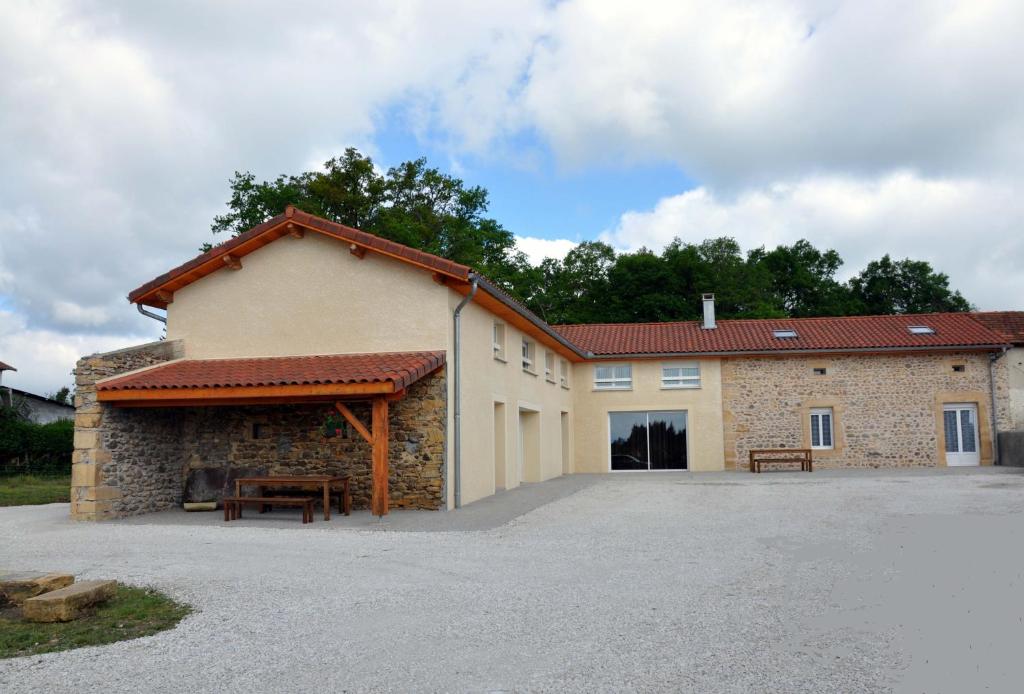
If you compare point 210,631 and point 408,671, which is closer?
point 408,671

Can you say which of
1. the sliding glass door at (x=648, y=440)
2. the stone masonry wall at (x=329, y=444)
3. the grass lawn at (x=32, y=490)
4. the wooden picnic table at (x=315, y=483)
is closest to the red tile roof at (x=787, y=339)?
the sliding glass door at (x=648, y=440)

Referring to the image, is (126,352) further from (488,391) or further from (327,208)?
(327,208)

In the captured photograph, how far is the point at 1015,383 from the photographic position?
2325 cm

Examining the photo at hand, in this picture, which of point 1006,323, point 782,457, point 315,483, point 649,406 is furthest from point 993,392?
point 315,483

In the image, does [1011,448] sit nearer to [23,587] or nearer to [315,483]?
[315,483]

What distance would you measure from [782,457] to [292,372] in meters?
15.8

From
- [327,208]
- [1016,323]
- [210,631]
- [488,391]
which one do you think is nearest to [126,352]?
[488,391]

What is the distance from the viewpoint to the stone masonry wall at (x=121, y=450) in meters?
12.5

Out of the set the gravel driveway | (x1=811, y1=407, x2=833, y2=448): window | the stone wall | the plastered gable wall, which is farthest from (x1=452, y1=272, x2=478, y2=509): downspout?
(x1=811, y1=407, x2=833, y2=448): window

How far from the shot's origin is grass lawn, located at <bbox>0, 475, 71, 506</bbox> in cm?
1698

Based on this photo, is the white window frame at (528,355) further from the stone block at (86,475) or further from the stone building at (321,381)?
the stone block at (86,475)

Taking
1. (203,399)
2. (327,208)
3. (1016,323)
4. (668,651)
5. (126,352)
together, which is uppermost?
(327,208)

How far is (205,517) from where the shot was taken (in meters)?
13.0

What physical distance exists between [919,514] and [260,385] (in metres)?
10.1
